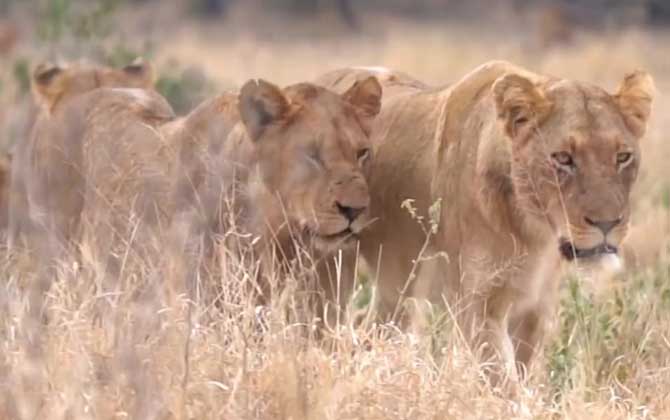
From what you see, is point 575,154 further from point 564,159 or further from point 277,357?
point 277,357

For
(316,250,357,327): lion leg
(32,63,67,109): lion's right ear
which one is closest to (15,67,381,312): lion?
(316,250,357,327): lion leg

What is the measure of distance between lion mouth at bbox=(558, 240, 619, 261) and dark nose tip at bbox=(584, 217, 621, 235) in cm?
4

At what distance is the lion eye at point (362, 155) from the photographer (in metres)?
6.36

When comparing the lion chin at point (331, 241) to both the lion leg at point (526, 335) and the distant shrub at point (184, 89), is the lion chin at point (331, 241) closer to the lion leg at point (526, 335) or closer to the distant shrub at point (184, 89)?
the lion leg at point (526, 335)

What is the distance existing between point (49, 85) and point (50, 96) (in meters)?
0.07

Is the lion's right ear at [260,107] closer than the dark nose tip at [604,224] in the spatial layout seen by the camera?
No

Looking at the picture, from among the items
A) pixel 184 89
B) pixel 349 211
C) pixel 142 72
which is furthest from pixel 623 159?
pixel 184 89

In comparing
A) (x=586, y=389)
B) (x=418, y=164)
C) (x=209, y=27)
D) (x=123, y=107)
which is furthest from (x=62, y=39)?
(x=209, y=27)

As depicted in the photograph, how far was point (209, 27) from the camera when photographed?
88.0 feet

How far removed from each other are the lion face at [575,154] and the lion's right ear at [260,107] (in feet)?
2.31

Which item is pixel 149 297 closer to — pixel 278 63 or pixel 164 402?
pixel 164 402

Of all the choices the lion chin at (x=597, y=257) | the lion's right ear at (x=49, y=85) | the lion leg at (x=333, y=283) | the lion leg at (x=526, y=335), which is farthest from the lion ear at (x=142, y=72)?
the lion chin at (x=597, y=257)

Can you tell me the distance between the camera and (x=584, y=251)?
5.80m

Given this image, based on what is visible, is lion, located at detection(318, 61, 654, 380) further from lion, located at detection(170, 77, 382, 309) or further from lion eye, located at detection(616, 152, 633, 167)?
lion, located at detection(170, 77, 382, 309)
